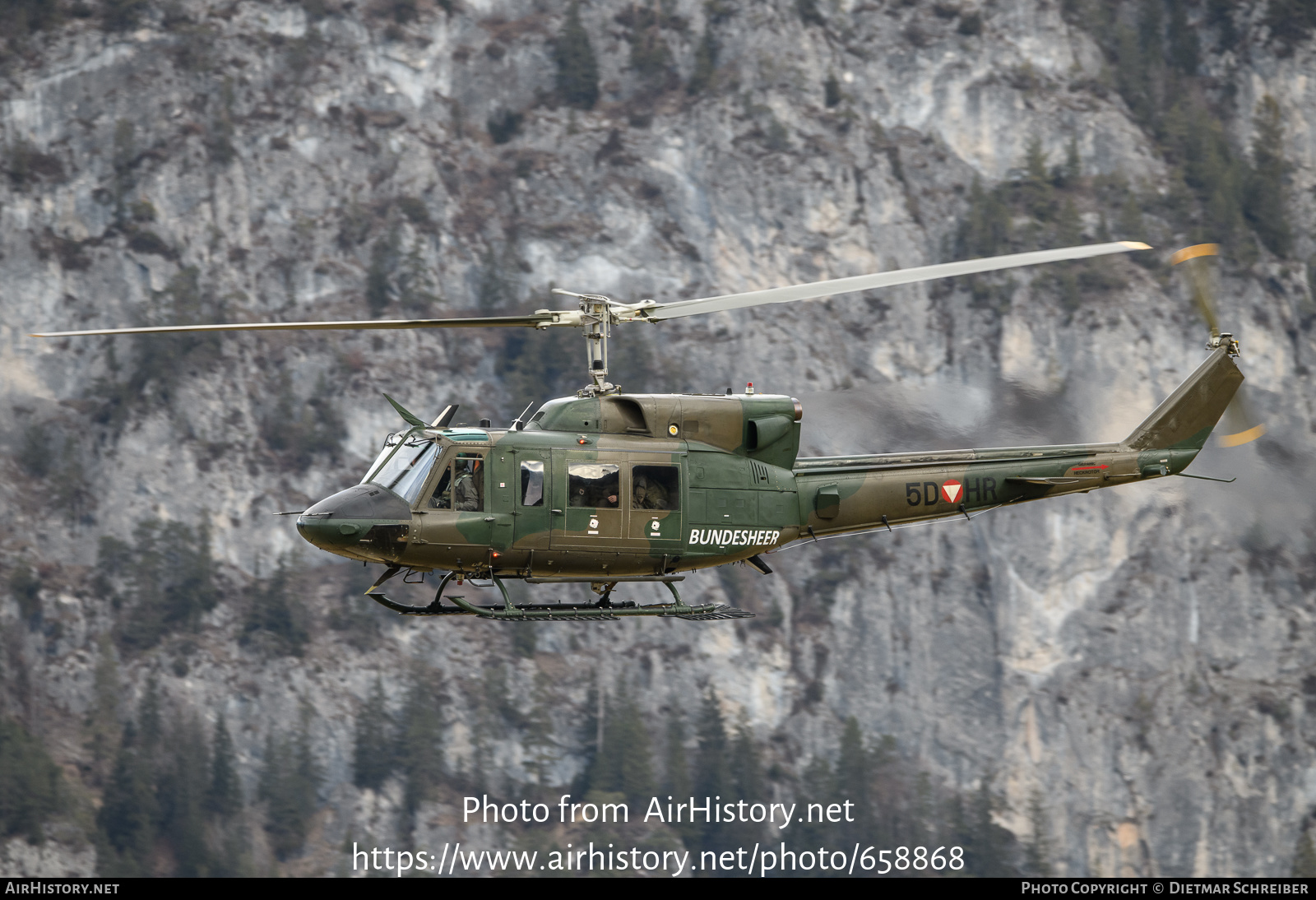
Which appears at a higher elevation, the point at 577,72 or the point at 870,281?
the point at 577,72

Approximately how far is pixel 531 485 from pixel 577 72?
9194 centimetres

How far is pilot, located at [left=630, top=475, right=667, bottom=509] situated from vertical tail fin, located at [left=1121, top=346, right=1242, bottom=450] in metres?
7.22

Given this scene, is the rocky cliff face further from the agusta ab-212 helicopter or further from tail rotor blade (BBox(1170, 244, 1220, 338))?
the agusta ab-212 helicopter

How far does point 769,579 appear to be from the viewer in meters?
100

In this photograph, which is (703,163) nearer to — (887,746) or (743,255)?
(743,255)

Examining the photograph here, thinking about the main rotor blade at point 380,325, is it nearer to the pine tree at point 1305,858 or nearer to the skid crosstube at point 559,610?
the skid crosstube at point 559,610

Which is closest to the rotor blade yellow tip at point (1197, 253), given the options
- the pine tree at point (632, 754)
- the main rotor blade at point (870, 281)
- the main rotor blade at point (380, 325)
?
the main rotor blade at point (870, 281)

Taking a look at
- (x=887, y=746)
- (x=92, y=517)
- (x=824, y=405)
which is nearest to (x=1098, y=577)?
(x=887, y=746)

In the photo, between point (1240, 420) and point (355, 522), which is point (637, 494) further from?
point (1240, 420)

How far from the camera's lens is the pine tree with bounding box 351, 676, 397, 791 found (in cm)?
9338

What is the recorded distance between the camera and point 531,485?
22547 mm

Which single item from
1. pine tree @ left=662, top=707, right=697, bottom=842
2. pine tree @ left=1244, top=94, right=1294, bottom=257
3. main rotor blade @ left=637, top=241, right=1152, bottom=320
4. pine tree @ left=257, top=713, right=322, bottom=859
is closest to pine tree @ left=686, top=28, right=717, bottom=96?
pine tree @ left=1244, top=94, right=1294, bottom=257

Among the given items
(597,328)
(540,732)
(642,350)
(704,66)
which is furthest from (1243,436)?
(704,66)
